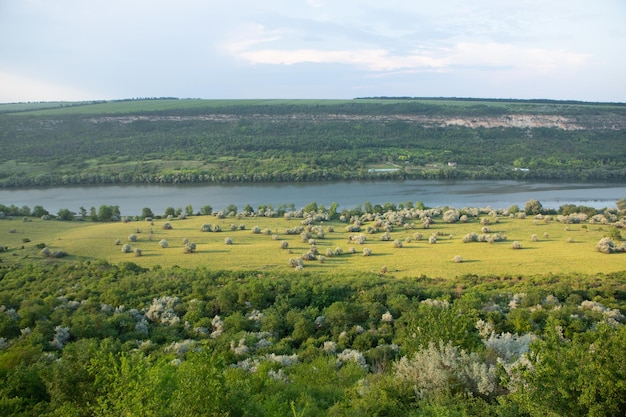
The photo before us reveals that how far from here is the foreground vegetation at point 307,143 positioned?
67.7m

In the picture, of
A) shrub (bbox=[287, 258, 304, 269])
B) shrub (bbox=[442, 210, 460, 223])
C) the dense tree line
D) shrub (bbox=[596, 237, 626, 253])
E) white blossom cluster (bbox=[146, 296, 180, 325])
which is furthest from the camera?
shrub (bbox=[442, 210, 460, 223])

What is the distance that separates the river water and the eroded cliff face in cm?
3997

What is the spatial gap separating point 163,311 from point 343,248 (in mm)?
12863

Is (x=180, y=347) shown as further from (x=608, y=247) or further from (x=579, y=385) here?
(x=608, y=247)

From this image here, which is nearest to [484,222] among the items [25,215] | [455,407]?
[455,407]

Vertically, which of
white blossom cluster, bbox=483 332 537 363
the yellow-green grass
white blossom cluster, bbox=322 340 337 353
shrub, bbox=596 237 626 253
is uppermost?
white blossom cluster, bbox=483 332 537 363

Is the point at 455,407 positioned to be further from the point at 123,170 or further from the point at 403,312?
the point at 123,170

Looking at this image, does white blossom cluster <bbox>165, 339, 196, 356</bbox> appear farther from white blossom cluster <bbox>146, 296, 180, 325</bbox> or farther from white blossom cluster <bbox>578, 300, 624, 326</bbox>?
white blossom cluster <bbox>578, 300, 624, 326</bbox>

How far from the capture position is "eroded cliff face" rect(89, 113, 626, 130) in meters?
98.5

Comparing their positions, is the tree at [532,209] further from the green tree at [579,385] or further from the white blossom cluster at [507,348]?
the green tree at [579,385]

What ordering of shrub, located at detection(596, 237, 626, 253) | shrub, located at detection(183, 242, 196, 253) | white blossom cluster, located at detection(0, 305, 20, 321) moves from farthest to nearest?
shrub, located at detection(183, 242, 196, 253), shrub, located at detection(596, 237, 626, 253), white blossom cluster, located at detection(0, 305, 20, 321)

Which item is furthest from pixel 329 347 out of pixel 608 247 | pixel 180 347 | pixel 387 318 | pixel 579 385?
pixel 608 247

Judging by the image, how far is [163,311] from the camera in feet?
57.7

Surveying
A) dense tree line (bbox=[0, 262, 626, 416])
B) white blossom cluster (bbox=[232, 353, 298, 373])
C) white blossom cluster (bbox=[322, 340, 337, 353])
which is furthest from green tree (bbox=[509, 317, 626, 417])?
white blossom cluster (bbox=[322, 340, 337, 353])
